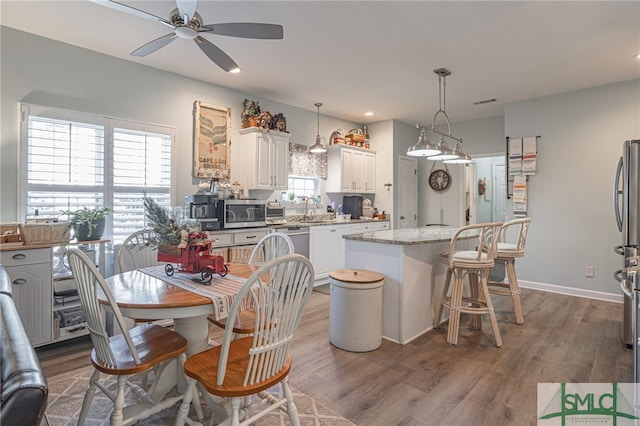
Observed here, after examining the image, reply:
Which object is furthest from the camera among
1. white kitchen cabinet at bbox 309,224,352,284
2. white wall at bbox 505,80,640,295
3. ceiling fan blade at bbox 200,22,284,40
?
white kitchen cabinet at bbox 309,224,352,284

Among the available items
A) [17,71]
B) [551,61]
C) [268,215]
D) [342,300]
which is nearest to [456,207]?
[551,61]

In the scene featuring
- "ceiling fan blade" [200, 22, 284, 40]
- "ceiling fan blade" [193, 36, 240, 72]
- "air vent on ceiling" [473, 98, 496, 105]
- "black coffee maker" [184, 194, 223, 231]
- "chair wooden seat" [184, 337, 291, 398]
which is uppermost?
"air vent on ceiling" [473, 98, 496, 105]

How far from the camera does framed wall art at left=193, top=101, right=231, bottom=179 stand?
13.2ft

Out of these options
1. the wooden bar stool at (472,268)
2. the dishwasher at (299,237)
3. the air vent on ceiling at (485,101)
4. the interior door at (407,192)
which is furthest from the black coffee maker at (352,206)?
the wooden bar stool at (472,268)

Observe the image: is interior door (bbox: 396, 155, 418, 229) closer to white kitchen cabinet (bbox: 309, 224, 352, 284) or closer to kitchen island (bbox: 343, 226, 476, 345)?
white kitchen cabinet (bbox: 309, 224, 352, 284)

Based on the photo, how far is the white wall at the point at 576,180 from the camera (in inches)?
163

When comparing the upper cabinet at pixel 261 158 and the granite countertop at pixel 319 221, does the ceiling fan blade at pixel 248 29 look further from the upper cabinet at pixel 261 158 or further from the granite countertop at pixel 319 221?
the granite countertop at pixel 319 221

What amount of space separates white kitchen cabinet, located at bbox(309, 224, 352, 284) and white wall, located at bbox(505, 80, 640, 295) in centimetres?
267

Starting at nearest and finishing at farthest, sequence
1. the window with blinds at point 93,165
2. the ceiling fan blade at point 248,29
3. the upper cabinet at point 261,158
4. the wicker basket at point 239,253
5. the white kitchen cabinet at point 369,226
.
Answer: the ceiling fan blade at point 248,29, the window with blinds at point 93,165, the wicker basket at point 239,253, the upper cabinet at point 261,158, the white kitchen cabinet at point 369,226

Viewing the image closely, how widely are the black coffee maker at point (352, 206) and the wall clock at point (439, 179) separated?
1758 mm

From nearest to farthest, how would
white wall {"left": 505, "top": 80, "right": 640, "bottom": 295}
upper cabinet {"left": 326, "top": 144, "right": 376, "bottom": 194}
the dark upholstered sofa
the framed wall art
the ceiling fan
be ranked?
the dark upholstered sofa → the ceiling fan → the framed wall art → white wall {"left": 505, "top": 80, "right": 640, "bottom": 295} → upper cabinet {"left": 326, "top": 144, "right": 376, "bottom": 194}

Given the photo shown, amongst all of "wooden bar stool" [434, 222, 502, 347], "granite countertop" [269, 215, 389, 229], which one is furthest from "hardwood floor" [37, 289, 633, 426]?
"granite countertop" [269, 215, 389, 229]

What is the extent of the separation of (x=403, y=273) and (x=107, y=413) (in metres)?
2.24

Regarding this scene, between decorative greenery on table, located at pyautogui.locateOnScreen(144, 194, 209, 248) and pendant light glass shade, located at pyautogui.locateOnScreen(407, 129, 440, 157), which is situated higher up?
pendant light glass shade, located at pyautogui.locateOnScreen(407, 129, 440, 157)
